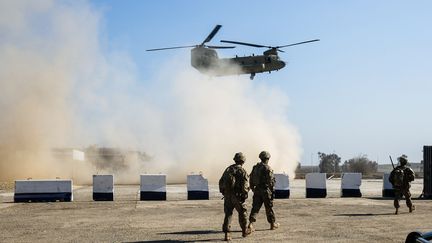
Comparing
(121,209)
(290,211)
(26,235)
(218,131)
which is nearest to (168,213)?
(121,209)

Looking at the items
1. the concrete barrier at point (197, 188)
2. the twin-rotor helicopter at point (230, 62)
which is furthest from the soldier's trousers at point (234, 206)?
the twin-rotor helicopter at point (230, 62)

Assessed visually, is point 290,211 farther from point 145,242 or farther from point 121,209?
point 145,242

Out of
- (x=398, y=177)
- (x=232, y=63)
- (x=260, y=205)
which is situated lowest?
(x=260, y=205)

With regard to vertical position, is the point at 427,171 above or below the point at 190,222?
above

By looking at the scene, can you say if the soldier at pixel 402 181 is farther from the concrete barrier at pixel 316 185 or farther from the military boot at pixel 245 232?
the concrete barrier at pixel 316 185

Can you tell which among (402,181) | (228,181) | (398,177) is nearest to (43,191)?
(228,181)

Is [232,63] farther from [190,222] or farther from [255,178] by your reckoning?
[255,178]

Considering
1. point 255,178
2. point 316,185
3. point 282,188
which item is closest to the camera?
point 255,178

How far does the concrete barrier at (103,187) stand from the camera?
22.9 meters

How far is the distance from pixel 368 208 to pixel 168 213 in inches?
272

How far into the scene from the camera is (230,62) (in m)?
41.1

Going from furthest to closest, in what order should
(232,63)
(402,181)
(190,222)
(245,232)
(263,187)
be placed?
(232,63), (402,181), (190,222), (263,187), (245,232)

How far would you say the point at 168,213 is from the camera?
58.2ft

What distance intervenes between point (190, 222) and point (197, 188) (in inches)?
321
